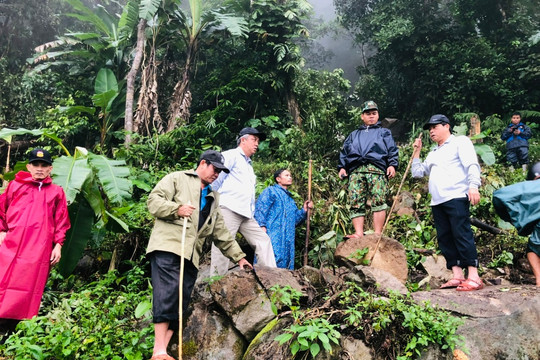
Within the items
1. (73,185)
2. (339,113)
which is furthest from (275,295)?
(339,113)

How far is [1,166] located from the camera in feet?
35.5

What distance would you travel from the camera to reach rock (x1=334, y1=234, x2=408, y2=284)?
4449 millimetres

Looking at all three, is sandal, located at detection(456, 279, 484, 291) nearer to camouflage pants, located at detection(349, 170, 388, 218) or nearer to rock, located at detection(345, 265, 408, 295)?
rock, located at detection(345, 265, 408, 295)

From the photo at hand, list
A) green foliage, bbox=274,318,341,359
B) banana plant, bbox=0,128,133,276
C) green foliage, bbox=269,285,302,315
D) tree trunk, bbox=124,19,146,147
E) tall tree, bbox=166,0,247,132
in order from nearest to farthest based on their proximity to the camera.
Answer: green foliage, bbox=274,318,341,359 → green foliage, bbox=269,285,302,315 → banana plant, bbox=0,128,133,276 → tree trunk, bbox=124,19,146,147 → tall tree, bbox=166,0,247,132

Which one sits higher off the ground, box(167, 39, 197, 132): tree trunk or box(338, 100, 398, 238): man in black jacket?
box(167, 39, 197, 132): tree trunk

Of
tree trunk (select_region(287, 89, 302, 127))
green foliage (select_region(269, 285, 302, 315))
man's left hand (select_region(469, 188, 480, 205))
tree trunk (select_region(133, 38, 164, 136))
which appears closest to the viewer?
green foliage (select_region(269, 285, 302, 315))

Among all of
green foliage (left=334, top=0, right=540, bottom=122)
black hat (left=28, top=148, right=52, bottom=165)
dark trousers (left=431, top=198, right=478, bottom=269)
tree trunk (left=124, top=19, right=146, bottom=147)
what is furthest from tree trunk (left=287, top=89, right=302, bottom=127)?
black hat (left=28, top=148, right=52, bottom=165)

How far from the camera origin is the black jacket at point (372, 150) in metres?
4.65

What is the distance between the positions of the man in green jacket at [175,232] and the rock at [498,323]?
192 centimetres

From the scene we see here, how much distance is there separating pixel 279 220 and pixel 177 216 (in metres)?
2.14

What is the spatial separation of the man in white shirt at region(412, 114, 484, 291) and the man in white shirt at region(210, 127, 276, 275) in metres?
1.87

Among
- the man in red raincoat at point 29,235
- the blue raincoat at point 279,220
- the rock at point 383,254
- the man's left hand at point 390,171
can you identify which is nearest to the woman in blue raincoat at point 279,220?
the blue raincoat at point 279,220

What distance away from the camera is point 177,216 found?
2922mm

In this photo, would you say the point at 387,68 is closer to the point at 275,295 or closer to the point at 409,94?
→ the point at 409,94
